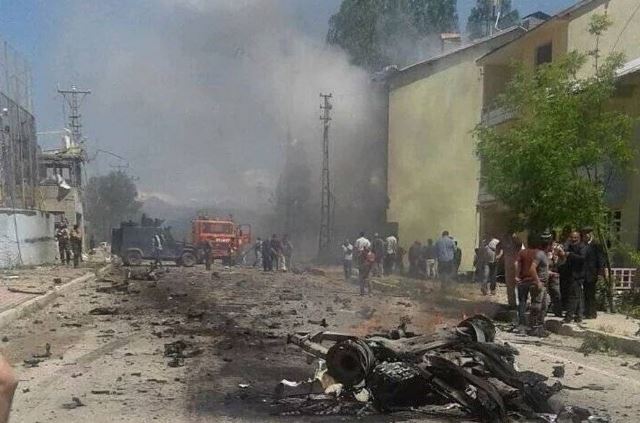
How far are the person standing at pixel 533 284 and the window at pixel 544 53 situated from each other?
49.0ft

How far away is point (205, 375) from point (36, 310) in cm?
740

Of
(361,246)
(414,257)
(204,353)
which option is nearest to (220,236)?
(414,257)

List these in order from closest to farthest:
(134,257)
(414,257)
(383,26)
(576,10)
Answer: (576,10)
(414,257)
(134,257)
(383,26)

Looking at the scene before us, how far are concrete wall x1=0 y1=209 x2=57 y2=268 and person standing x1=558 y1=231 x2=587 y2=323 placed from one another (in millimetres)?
17896

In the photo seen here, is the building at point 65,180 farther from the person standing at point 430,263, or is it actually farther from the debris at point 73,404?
the debris at point 73,404

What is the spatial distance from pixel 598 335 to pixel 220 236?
96.2 ft

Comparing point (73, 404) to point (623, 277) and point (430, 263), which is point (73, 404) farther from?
point (430, 263)

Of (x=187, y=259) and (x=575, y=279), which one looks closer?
(x=575, y=279)

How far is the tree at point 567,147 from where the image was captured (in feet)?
46.3

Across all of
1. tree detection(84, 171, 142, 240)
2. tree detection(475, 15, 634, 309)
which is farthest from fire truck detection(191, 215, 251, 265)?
tree detection(84, 171, 142, 240)

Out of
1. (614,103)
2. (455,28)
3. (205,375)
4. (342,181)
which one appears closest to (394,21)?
(455,28)

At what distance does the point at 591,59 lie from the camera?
66.1ft

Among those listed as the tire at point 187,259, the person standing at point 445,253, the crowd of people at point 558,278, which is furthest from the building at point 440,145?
the crowd of people at point 558,278

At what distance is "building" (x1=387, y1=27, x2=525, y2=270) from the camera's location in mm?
31938
